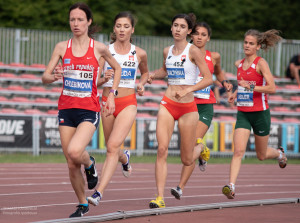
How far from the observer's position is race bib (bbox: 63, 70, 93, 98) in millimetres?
8328

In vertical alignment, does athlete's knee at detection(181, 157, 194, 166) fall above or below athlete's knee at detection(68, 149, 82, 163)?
below

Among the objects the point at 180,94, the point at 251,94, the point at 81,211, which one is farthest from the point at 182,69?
the point at 81,211

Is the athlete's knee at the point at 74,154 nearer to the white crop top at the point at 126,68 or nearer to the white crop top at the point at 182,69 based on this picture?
the white crop top at the point at 126,68

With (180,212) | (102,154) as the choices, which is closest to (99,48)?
(180,212)

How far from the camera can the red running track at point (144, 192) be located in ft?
29.1

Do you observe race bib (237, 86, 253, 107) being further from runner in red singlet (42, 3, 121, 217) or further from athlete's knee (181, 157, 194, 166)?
runner in red singlet (42, 3, 121, 217)

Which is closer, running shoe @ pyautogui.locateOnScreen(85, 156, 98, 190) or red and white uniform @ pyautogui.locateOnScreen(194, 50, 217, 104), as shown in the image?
running shoe @ pyautogui.locateOnScreen(85, 156, 98, 190)

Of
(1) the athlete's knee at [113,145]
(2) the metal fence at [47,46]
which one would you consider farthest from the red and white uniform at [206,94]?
(2) the metal fence at [47,46]

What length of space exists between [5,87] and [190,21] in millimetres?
13712

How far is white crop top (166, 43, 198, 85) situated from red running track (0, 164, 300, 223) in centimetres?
165

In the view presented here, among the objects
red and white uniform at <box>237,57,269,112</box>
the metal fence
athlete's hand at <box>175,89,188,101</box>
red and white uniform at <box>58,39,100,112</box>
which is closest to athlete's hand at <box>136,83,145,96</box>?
athlete's hand at <box>175,89,188,101</box>

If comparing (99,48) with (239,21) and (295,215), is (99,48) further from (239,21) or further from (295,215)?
(239,21)

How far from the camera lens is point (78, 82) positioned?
8.32m

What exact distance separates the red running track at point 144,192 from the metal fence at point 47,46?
28.5 ft
